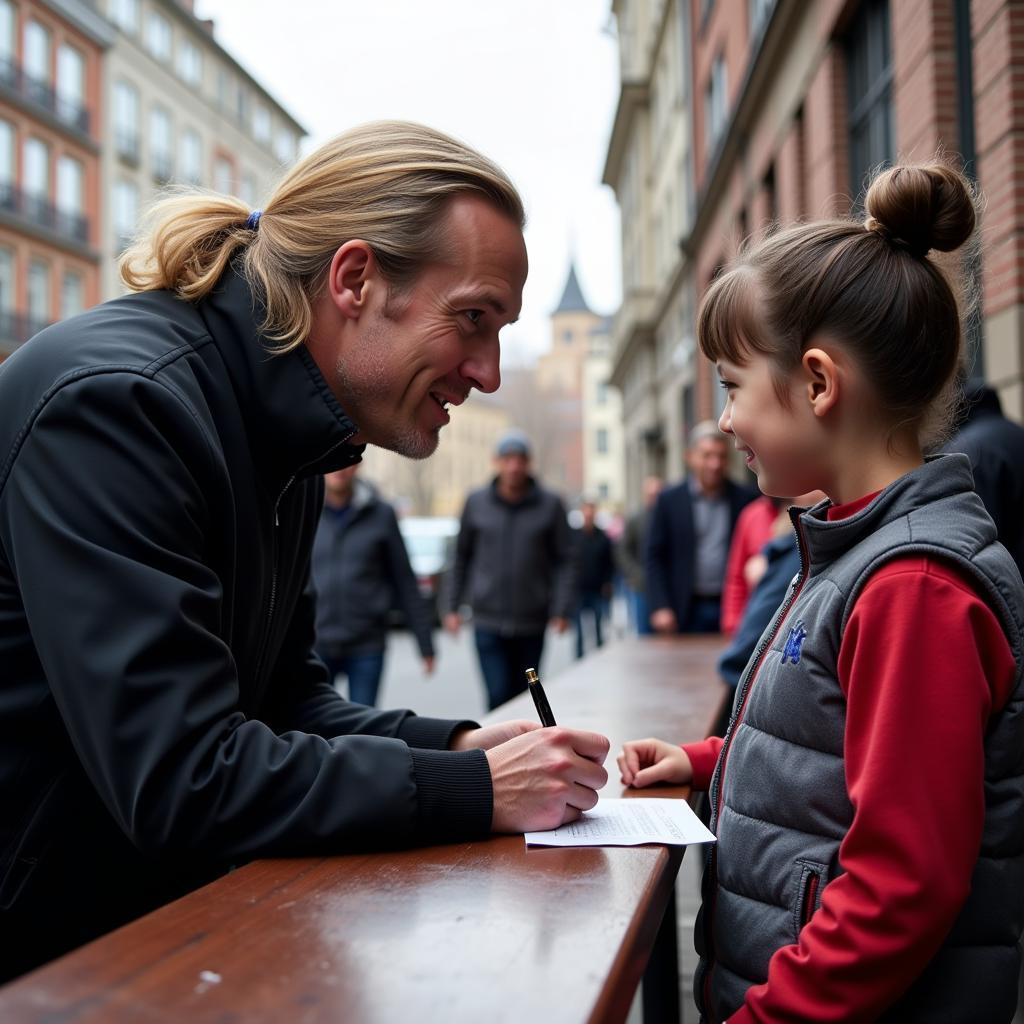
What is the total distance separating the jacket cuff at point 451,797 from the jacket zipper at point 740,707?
36 cm

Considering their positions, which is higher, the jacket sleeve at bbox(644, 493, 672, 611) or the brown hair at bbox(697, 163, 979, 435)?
the brown hair at bbox(697, 163, 979, 435)

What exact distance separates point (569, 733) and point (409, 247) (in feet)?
3.00

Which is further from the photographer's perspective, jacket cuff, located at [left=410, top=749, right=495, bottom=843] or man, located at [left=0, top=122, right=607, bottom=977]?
jacket cuff, located at [left=410, top=749, right=495, bottom=843]

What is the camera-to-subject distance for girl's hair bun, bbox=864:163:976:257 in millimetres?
1834

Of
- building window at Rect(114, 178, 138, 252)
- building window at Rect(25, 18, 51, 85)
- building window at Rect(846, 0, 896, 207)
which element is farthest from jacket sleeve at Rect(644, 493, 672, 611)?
building window at Rect(114, 178, 138, 252)

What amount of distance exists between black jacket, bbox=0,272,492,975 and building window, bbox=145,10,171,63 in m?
46.9

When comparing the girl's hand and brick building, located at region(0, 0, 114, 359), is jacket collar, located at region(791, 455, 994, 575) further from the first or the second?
brick building, located at region(0, 0, 114, 359)

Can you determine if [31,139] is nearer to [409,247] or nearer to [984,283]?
[984,283]

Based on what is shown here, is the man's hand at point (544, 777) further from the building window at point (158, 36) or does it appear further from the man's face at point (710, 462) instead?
the building window at point (158, 36)

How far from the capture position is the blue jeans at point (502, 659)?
315 inches

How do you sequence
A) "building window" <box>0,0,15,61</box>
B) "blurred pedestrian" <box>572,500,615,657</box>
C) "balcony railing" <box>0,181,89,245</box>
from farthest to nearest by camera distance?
1. "balcony railing" <box>0,181,89,245</box>
2. "building window" <box>0,0,15,61</box>
3. "blurred pedestrian" <box>572,500,615,657</box>

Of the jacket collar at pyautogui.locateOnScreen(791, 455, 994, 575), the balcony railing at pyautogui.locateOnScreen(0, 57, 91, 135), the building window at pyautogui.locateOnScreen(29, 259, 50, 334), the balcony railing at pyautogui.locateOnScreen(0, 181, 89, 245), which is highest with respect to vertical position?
the balcony railing at pyautogui.locateOnScreen(0, 57, 91, 135)

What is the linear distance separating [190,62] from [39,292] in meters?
15.1

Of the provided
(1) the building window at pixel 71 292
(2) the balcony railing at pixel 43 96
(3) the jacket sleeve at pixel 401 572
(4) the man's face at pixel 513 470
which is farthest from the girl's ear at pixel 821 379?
(1) the building window at pixel 71 292
